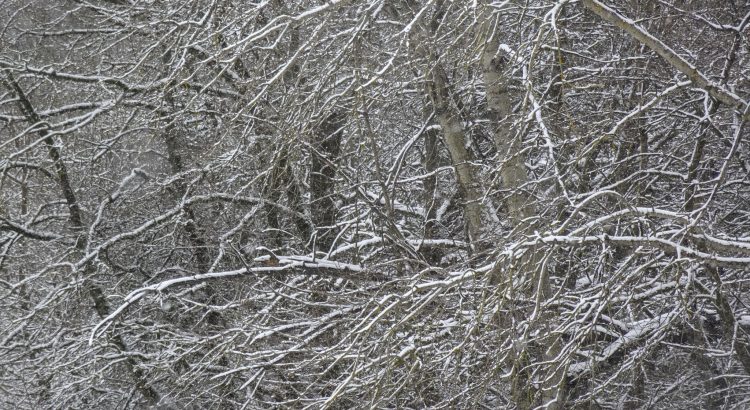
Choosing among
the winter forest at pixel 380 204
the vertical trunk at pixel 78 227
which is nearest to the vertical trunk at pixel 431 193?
the winter forest at pixel 380 204

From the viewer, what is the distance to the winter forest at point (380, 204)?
16.0 feet

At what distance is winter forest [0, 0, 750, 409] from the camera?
4867 millimetres

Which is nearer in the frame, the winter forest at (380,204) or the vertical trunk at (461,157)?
the winter forest at (380,204)

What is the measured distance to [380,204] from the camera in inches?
299

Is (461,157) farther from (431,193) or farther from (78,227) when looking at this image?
(78,227)

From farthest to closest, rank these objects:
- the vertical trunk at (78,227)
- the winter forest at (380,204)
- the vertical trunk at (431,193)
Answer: the vertical trunk at (78,227) → the vertical trunk at (431,193) → the winter forest at (380,204)

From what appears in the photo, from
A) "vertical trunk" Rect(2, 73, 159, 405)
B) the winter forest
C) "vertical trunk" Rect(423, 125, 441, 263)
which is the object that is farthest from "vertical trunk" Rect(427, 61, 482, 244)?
"vertical trunk" Rect(2, 73, 159, 405)

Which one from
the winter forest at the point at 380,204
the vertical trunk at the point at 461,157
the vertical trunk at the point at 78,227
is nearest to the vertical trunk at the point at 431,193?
the winter forest at the point at 380,204

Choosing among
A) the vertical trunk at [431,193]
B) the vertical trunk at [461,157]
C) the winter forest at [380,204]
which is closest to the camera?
the winter forest at [380,204]

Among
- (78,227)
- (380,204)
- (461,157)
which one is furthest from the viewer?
(78,227)

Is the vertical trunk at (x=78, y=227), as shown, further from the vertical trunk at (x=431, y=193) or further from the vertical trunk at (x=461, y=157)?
the vertical trunk at (x=461, y=157)

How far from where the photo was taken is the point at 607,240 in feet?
15.0

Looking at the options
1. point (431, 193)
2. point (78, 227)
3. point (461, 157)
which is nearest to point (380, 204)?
point (431, 193)

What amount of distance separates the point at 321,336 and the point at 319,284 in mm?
487
